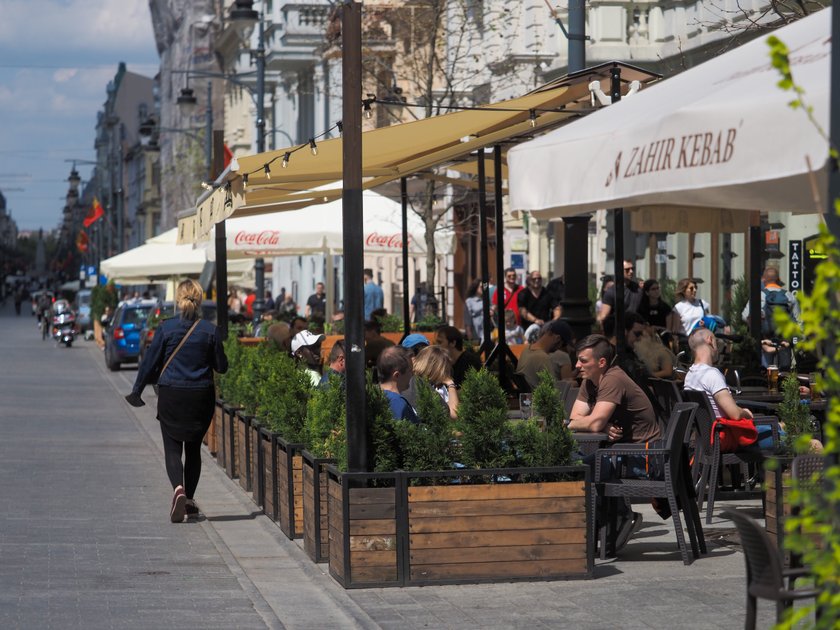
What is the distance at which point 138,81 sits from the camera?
165 meters

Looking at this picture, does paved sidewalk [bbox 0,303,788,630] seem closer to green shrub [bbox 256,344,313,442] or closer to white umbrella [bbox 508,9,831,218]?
green shrub [bbox 256,344,313,442]

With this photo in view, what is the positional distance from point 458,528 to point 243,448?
5395 millimetres

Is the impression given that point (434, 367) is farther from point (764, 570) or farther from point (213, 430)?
point (213, 430)

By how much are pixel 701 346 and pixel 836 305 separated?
296 inches

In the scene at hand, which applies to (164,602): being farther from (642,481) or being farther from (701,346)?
(701,346)

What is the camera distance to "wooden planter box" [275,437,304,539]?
10719 millimetres

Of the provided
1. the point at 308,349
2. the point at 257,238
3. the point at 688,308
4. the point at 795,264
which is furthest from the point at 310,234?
the point at 795,264

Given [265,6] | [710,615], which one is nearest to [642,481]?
[710,615]

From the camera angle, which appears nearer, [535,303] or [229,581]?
[229,581]

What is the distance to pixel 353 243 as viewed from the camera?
9.12 m

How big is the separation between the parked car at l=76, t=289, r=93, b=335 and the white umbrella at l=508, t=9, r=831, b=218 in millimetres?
55957

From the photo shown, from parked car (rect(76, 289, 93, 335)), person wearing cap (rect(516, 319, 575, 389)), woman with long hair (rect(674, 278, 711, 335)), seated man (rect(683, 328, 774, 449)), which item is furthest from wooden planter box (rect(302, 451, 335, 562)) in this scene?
parked car (rect(76, 289, 93, 335))

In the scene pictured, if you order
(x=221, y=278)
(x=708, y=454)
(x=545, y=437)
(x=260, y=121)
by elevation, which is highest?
(x=260, y=121)

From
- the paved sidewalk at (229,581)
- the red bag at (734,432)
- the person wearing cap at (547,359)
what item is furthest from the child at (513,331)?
the red bag at (734,432)
